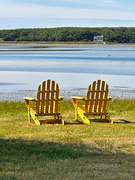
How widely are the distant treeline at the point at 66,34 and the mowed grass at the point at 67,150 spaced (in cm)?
14506

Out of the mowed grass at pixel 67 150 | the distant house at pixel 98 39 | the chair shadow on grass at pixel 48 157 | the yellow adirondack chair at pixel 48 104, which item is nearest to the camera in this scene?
the mowed grass at pixel 67 150

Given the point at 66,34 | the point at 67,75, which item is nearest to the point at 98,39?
the point at 66,34

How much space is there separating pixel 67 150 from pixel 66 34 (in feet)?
495

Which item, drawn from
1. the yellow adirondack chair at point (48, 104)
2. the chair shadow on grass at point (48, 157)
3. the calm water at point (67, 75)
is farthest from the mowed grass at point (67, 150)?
the calm water at point (67, 75)

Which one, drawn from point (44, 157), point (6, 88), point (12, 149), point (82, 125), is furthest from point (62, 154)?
point (6, 88)

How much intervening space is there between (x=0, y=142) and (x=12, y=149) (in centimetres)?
61

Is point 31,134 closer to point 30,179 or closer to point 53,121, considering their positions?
point 53,121

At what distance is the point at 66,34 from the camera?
155125 millimetres

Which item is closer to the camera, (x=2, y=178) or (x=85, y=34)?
(x=2, y=178)

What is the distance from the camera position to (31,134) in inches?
310

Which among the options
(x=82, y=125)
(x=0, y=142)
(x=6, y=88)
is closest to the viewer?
(x=0, y=142)

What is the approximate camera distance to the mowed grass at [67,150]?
4961 millimetres

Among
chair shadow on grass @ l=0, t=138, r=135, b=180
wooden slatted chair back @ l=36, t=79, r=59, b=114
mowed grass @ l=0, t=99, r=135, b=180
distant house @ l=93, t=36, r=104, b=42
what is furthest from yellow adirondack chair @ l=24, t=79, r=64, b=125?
distant house @ l=93, t=36, r=104, b=42

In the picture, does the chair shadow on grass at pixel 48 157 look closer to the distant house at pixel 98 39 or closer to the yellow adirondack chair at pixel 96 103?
the yellow adirondack chair at pixel 96 103
